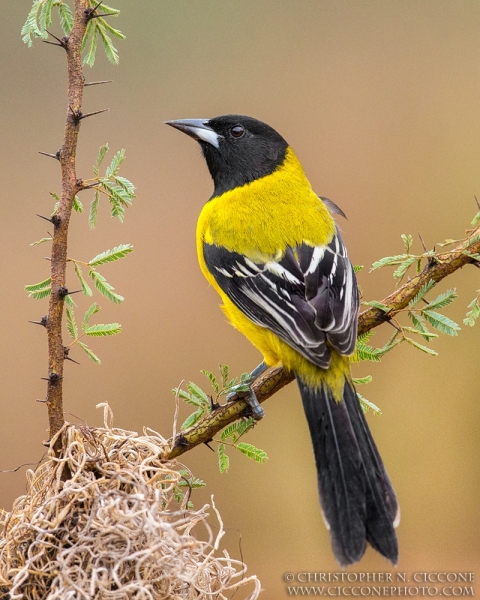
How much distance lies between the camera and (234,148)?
3912 millimetres

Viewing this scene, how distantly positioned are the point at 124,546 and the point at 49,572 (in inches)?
8.0

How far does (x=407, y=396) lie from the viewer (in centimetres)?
487

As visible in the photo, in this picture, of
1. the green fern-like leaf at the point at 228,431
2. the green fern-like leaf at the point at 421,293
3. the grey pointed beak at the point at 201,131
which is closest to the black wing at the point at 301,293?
the green fern-like leaf at the point at 421,293

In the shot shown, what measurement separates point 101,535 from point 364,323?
4.22ft

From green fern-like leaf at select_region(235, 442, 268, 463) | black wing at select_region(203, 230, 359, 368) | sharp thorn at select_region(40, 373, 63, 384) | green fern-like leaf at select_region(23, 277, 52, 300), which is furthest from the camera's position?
black wing at select_region(203, 230, 359, 368)

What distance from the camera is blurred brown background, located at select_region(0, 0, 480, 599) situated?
4727mm

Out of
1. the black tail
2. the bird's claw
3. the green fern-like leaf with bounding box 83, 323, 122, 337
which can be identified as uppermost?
the green fern-like leaf with bounding box 83, 323, 122, 337

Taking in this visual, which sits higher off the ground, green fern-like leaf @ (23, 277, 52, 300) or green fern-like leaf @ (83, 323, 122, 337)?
green fern-like leaf @ (23, 277, 52, 300)

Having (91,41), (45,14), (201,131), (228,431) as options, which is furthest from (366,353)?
(201,131)

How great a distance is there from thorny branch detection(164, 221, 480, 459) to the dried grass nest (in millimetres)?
121

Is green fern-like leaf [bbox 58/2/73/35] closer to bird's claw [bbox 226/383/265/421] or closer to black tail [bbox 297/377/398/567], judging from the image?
bird's claw [bbox 226/383/265/421]

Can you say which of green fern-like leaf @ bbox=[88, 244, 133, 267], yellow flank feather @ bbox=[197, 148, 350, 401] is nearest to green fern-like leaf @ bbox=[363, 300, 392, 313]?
yellow flank feather @ bbox=[197, 148, 350, 401]

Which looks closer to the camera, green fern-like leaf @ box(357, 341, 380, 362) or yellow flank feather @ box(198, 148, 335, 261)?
green fern-like leaf @ box(357, 341, 380, 362)

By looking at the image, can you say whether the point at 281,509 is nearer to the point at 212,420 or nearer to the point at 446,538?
the point at 446,538
